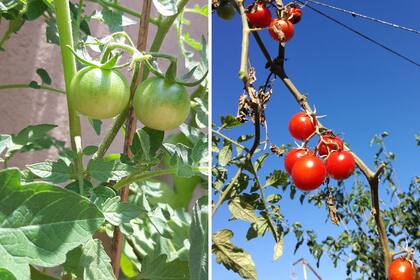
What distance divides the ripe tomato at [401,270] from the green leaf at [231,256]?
0.22m

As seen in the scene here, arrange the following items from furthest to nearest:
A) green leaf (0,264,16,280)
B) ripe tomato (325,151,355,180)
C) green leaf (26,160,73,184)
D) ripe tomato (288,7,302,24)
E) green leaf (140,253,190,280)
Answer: ripe tomato (288,7,302,24), ripe tomato (325,151,355,180), green leaf (140,253,190,280), green leaf (26,160,73,184), green leaf (0,264,16,280)

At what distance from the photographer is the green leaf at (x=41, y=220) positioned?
1.18ft

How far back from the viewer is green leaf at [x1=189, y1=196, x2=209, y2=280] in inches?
17.8

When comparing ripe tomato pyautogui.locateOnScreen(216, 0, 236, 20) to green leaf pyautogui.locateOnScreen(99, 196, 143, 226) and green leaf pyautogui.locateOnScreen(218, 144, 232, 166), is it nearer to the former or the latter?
green leaf pyautogui.locateOnScreen(218, 144, 232, 166)

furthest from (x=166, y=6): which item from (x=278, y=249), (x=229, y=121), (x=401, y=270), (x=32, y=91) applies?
(x=32, y=91)

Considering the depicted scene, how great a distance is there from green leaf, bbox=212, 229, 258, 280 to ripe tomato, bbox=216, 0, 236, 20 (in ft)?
1.11

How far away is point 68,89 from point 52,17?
0.33m

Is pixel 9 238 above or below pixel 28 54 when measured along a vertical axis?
below

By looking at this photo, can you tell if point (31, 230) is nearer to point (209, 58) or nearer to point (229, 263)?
point (209, 58)

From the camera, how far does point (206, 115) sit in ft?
Result: 1.83

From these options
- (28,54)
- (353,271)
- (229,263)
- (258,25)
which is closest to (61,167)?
(229,263)

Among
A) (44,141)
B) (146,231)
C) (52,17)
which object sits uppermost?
(52,17)

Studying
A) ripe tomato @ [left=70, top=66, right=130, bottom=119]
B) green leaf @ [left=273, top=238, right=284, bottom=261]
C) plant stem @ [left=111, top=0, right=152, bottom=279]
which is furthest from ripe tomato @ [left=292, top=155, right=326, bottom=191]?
ripe tomato @ [left=70, top=66, right=130, bottom=119]

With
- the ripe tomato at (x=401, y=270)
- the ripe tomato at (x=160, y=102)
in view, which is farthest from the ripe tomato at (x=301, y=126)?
the ripe tomato at (x=160, y=102)
